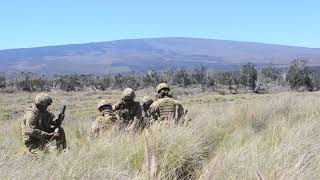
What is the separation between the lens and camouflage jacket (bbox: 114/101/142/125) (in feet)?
35.0

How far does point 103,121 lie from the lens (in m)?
10.2

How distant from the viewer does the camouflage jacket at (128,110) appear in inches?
420

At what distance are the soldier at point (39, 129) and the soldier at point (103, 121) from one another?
2.83ft

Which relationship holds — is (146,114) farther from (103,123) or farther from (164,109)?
(103,123)

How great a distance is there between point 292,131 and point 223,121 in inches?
173

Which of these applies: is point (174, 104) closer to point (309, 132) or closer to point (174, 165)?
point (309, 132)

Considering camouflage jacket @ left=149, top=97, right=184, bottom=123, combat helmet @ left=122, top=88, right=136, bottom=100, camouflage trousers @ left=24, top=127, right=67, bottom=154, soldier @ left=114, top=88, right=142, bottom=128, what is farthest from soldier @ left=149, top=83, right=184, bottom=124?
camouflage trousers @ left=24, top=127, right=67, bottom=154

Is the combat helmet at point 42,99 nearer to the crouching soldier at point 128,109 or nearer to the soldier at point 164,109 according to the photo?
the crouching soldier at point 128,109

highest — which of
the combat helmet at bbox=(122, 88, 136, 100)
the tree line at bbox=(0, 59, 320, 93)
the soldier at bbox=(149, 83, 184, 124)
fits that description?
the combat helmet at bbox=(122, 88, 136, 100)

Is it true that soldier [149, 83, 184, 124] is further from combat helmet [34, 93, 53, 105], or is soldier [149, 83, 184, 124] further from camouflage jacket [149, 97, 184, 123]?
combat helmet [34, 93, 53, 105]

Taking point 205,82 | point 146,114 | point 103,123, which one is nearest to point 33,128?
point 103,123

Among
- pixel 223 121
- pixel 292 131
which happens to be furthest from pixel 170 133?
pixel 223 121

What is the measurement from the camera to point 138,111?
35.6 feet

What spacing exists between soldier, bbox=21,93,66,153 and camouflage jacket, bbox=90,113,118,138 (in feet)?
3.04
